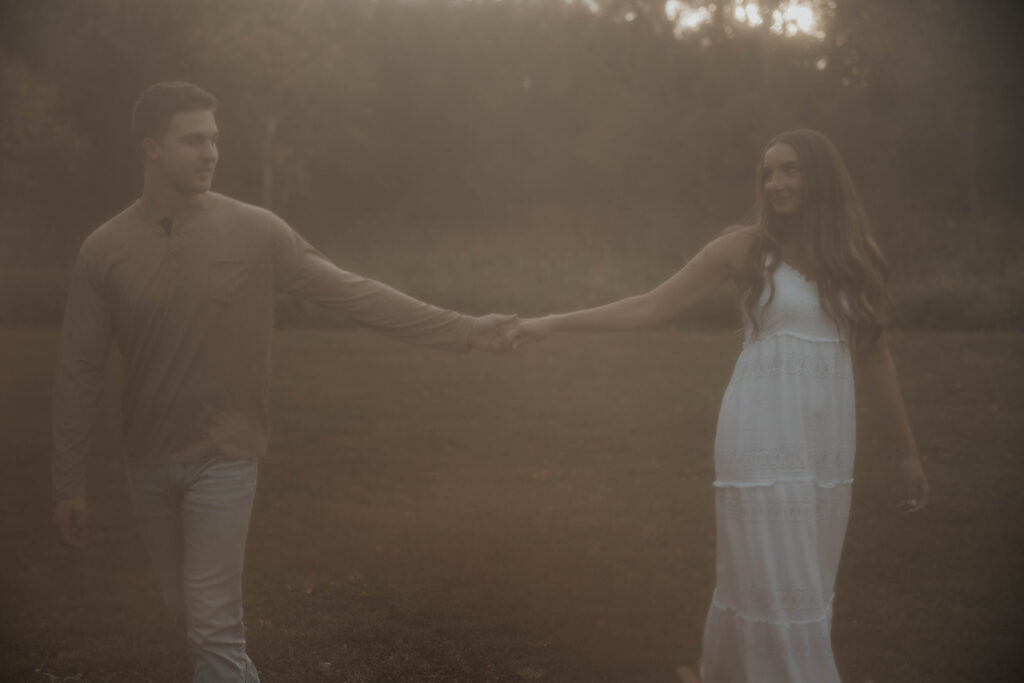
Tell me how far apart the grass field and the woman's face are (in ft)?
7.97

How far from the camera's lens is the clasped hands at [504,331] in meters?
4.89

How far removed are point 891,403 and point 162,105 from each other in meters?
2.96

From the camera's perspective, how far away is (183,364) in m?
3.62

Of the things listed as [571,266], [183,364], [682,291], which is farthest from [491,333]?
[571,266]

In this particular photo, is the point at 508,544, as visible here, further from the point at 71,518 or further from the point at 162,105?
the point at 162,105

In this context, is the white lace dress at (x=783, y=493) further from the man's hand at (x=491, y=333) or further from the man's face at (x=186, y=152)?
the man's face at (x=186, y=152)

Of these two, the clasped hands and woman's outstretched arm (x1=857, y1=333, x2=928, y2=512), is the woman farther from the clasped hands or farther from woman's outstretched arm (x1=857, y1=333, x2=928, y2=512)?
the clasped hands

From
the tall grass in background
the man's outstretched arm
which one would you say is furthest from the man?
the tall grass in background

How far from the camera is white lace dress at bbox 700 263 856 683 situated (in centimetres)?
373

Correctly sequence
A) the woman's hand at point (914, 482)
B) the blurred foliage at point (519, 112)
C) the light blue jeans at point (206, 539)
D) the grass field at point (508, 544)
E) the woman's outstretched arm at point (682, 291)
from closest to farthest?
the light blue jeans at point (206, 539) < the woman's outstretched arm at point (682, 291) < the woman's hand at point (914, 482) < the grass field at point (508, 544) < the blurred foliage at point (519, 112)

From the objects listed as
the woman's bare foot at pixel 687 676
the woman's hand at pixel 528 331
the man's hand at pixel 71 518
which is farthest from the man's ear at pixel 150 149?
the woman's bare foot at pixel 687 676

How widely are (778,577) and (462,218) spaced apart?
792 inches

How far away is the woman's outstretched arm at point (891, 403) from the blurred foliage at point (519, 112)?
11.1 metres

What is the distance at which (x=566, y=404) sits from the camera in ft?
40.9
